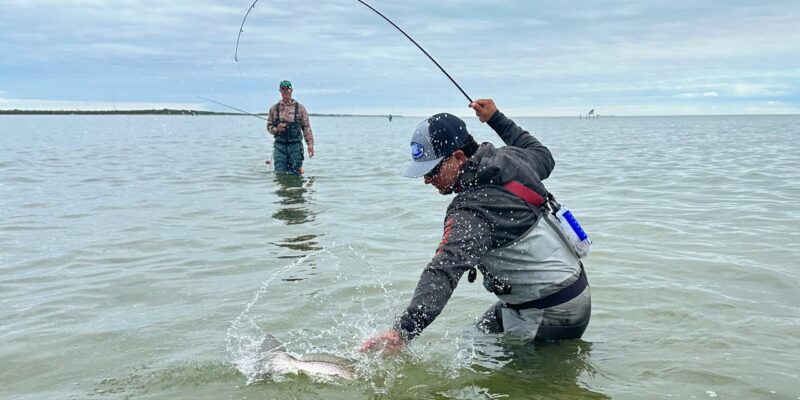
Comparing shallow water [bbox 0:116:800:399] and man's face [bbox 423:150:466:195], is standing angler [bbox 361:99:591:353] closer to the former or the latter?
man's face [bbox 423:150:466:195]

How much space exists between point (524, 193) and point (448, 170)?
19.3 inches

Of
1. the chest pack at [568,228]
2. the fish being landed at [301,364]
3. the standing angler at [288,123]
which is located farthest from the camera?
the standing angler at [288,123]

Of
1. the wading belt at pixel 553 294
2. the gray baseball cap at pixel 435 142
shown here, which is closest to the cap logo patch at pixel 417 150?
the gray baseball cap at pixel 435 142

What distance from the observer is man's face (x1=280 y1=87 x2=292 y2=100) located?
596 inches

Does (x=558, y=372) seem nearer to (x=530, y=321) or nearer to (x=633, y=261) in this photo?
(x=530, y=321)

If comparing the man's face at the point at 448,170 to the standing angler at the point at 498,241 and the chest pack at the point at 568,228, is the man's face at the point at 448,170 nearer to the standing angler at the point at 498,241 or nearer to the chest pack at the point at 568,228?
the standing angler at the point at 498,241

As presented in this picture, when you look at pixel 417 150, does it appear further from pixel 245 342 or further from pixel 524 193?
pixel 245 342

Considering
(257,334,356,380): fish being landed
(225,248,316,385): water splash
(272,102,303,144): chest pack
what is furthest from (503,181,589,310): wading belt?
(272,102,303,144): chest pack

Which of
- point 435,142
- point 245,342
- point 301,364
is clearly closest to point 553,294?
point 435,142

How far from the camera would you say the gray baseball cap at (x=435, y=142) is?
3943 mm

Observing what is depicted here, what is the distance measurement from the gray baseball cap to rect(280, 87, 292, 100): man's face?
1163cm

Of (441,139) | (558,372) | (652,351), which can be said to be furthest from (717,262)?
(441,139)

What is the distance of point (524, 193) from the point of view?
4.00m

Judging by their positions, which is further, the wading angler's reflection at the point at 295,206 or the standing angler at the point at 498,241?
the wading angler's reflection at the point at 295,206
